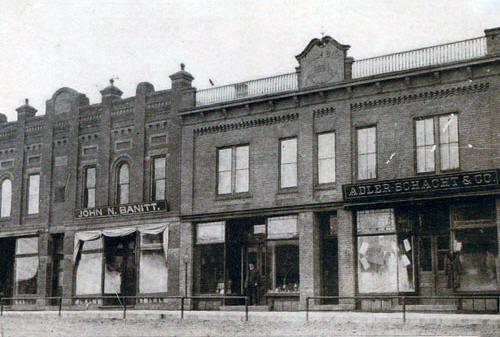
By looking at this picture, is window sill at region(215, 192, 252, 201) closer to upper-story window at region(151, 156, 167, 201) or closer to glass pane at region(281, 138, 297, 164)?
glass pane at region(281, 138, 297, 164)

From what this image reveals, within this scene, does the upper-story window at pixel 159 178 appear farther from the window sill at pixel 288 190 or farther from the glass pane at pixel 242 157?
the window sill at pixel 288 190

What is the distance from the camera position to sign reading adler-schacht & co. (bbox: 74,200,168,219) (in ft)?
111

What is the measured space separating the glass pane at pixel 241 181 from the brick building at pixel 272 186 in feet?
0.31

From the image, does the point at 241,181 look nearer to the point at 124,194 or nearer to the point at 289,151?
the point at 289,151

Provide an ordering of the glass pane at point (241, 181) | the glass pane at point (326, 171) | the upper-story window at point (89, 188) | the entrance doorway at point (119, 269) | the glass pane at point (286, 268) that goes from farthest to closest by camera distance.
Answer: the upper-story window at point (89, 188), the entrance doorway at point (119, 269), the glass pane at point (241, 181), the glass pane at point (286, 268), the glass pane at point (326, 171)

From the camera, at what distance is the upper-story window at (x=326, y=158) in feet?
96.7

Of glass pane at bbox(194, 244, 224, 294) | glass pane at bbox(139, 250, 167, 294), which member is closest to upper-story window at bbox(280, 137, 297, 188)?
glass pane at bbox(194, 244, 224, 294)

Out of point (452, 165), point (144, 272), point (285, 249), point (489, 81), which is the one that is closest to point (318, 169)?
point (285, 249)

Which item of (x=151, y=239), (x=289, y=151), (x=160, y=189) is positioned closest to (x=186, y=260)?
(x=151, y=239)

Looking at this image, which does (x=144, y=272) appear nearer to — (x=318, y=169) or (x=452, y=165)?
(x=318, y=169)

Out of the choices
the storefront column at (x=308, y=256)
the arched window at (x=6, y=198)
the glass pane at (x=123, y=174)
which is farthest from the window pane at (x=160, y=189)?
the arched window at (x=6, y=198)

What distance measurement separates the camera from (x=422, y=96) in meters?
27.5

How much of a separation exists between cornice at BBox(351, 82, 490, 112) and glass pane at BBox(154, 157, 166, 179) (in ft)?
31.5

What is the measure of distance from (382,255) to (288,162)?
5545mm
